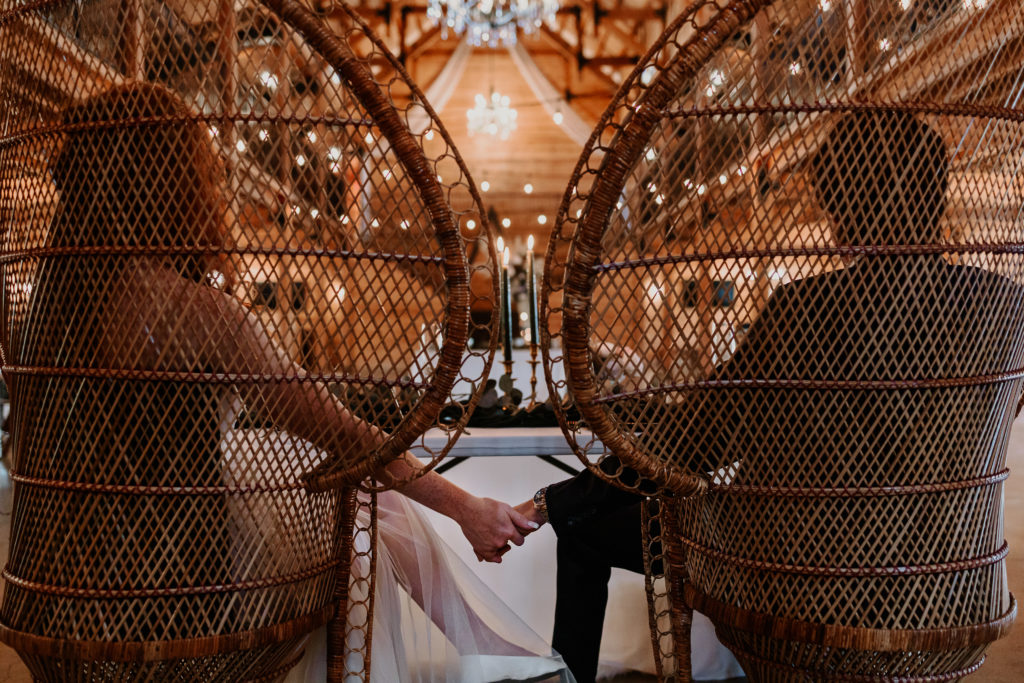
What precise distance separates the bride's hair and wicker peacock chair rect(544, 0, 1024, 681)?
1.36ft

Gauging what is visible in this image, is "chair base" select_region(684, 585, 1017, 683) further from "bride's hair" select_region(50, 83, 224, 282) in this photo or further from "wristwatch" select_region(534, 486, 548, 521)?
"bride's hair" select_region(50, 83, 224, 282)

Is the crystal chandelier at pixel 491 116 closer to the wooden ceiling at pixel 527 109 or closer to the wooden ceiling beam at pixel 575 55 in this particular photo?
the wooden ceiling at pixel 527 109

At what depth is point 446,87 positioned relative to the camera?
992 cm

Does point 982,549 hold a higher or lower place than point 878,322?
lower

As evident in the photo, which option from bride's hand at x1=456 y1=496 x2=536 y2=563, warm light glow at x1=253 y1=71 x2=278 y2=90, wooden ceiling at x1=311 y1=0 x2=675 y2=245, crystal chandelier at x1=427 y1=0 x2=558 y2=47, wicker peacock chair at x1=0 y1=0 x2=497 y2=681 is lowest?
bride's hand at x1=456 y1=496 x2=536 y2=563

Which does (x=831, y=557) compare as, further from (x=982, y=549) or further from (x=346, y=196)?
(x=346, y=196)

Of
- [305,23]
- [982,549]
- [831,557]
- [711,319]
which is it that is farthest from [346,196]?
[982,549]

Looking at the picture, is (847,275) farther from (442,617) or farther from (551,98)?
(551,98)

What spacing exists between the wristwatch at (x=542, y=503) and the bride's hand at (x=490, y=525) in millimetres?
62

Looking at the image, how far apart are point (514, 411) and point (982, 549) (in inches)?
45.9

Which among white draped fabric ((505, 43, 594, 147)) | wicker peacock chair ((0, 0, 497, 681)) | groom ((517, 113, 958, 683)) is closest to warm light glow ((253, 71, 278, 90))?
wicker peacock chair ((0, 0, 497, 681))

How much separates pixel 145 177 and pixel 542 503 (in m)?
0.86

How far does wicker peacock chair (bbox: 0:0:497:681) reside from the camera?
3.33 feet

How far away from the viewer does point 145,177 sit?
1035 mm
